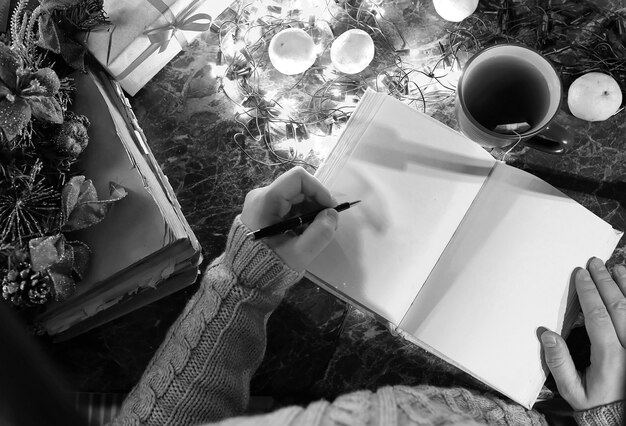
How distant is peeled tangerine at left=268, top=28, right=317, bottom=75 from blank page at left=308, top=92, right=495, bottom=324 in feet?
0.31

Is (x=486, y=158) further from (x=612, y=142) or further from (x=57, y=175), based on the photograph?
(x=57, y=175)

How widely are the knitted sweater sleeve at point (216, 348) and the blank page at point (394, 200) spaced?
0.28ft

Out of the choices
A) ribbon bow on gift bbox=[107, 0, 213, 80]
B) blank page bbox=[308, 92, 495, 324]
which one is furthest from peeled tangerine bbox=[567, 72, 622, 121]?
ribbon bow on gift bbox=[107, 0, 213, 80]

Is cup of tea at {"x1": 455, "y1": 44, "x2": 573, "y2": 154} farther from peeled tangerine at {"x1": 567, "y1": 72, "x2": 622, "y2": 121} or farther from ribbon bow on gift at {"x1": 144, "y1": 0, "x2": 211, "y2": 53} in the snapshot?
ribbon bow on gift at {"x1": 144, "y1": 0, "x2": 211, "y2": 53}

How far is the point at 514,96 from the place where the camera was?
2.35 feet

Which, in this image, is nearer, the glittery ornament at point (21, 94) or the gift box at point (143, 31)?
the glittery ornament at point (21, 94)

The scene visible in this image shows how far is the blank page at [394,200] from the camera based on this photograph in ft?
2.37

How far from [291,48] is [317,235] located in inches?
9.7

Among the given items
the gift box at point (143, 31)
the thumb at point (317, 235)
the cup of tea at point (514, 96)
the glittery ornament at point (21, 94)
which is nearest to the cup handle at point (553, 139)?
the cup of tea at point (514, 96)

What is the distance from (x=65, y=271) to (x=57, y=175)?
0.35ft

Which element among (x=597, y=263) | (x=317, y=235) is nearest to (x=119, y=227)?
(x=317, y=235)

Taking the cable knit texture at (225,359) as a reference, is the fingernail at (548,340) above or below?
below

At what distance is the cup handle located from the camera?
0.68 meters

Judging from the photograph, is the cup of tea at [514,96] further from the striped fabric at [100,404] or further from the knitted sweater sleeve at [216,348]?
the striped fabric at [100,404]
